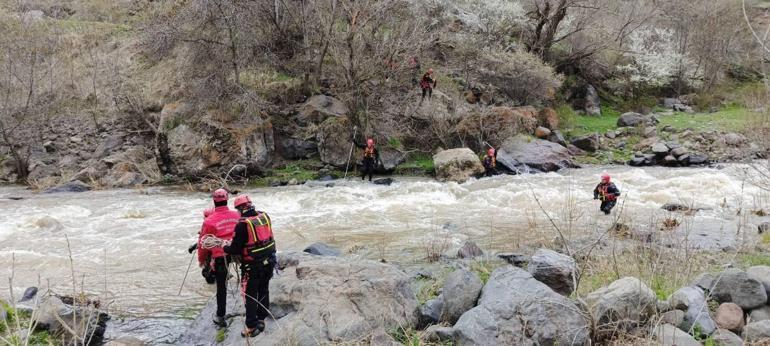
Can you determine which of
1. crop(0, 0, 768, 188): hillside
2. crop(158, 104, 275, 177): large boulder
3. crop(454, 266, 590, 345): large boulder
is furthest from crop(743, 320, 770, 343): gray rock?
crop(158, 104, 275, 177): large boulder

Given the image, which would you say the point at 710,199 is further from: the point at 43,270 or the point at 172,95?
the point at 172,95

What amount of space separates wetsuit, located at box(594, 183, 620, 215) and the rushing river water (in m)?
0.39

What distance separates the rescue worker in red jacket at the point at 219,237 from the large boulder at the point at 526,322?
9.85 feet

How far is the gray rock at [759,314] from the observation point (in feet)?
16.4

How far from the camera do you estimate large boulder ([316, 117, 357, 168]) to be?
63.4 feet

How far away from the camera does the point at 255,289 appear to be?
5.84m

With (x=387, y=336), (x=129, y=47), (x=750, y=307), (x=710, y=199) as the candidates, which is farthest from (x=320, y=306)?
(x=129, y=47)

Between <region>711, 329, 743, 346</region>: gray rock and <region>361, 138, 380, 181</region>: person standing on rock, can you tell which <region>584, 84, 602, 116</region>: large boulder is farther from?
<region>711, 329, 743, 346</region>: gray rock

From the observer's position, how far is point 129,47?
28203mm

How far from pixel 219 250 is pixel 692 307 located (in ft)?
17.1

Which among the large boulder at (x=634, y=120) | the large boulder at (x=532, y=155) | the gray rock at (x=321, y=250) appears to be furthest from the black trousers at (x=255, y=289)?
the large boulder at (x=634, y=120)

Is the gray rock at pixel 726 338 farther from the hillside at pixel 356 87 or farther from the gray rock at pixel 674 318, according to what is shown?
the hillside at pixel 356 87

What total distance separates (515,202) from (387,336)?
9033mm

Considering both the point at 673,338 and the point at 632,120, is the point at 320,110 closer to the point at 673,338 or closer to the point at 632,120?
the point at 632,120
